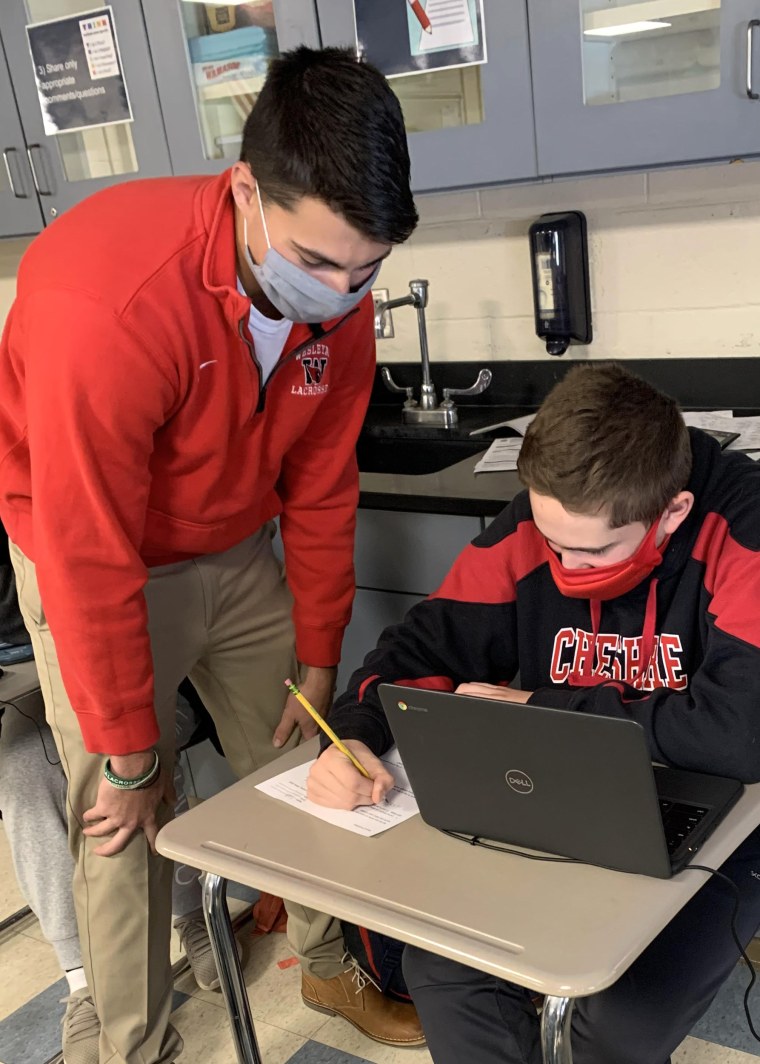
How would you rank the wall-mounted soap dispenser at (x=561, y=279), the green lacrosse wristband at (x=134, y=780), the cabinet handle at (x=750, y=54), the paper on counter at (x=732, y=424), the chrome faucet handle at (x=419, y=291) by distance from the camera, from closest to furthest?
the green lacrosse wristband at (x=134, y=780) < the cabinet handle at (x=750, y=54) < the paper on counter at (x=732, y=424) < the wall-mounted soap dispenser at (x=561, y=279) < the chrome faucet handle at (x=419, y=291)

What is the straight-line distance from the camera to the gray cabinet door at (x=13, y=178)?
2.45 metres

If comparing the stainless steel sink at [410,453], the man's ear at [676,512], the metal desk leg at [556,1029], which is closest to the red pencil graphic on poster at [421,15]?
the stainless steel sink at [410,453]

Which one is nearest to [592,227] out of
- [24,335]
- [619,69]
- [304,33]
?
[619,69]

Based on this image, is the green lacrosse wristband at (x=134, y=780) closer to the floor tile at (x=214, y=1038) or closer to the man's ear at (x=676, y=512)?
the floor tile at (x=214, y=1038)

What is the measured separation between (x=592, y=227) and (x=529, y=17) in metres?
0.56

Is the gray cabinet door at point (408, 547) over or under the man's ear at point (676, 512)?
under

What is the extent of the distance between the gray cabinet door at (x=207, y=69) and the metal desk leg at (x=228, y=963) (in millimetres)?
1547

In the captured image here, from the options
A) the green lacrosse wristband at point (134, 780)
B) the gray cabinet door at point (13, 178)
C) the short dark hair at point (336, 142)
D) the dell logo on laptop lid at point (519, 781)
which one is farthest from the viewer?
the gray cabinet door at point (13, 178)

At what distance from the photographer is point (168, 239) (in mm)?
1352

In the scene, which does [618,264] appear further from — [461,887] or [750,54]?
[461,887]

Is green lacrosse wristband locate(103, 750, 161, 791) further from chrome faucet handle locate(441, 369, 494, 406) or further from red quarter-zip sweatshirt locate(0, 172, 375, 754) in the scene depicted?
chrome faucet handle locate(441, 369, 494, 406)

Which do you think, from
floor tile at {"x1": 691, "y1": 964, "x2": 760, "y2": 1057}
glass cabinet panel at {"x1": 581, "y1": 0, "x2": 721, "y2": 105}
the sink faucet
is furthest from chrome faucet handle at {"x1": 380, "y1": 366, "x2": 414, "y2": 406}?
floor tile at {"x1": 691, "y1": 964, "x2": 760, "y2": 1057}

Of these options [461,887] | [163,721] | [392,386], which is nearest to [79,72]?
[392,386]

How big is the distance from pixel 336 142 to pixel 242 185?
0.18 metres
